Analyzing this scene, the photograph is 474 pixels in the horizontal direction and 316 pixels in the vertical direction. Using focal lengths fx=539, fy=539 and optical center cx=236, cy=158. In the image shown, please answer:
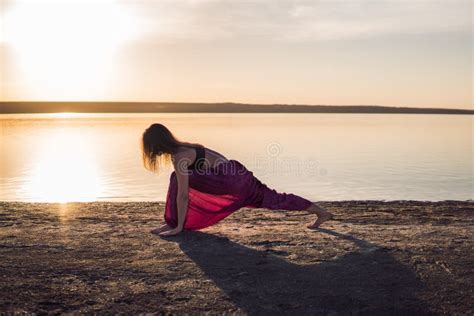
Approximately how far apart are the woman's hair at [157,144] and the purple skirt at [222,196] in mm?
416

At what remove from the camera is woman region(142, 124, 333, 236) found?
626 centimetres

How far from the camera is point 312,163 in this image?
973 inches

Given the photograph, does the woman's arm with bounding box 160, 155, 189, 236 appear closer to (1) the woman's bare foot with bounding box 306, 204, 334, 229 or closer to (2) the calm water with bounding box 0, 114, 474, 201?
(1) the woman's bare foot with bounding box 306, 204, 334, 229

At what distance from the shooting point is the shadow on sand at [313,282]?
439 centimetres

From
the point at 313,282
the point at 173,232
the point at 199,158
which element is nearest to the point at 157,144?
the point at 199,158

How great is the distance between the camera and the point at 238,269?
17.0 feet

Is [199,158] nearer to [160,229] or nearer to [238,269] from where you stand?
[160,229]

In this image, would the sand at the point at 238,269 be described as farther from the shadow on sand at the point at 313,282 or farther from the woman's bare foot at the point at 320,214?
the woman's bare foot at the point at 320,214

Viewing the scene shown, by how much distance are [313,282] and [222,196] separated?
2.19 metres

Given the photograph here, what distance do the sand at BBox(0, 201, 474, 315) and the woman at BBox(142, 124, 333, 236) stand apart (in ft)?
0.81

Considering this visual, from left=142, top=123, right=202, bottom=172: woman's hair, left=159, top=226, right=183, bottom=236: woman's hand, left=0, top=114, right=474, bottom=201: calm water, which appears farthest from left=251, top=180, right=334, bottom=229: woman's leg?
left=0, top=114, right=474, bottom=201: calm water

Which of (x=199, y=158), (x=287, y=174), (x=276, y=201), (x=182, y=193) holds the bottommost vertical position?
(x=287, y=174)

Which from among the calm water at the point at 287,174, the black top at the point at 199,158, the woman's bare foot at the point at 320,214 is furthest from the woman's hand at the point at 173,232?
the calm water at the point at 287,174

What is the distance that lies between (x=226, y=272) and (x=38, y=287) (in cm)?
169
